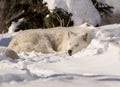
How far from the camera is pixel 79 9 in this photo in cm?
2147

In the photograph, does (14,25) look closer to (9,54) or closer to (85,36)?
(85,36)

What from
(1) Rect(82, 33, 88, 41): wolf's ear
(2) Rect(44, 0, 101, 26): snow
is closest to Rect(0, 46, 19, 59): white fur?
(1) Rect(82, 33, 88, 41): wolf's ear

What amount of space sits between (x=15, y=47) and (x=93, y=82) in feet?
21.9

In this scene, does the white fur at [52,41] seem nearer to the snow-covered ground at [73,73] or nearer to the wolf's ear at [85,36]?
the wolf's ear at [85,36]

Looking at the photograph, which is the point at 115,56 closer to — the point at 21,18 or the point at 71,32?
the point at 71,32

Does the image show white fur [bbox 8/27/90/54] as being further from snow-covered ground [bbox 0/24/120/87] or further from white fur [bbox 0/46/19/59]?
white fur [bbox 0/46/19/59]

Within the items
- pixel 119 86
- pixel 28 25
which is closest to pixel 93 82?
pixel 119 86

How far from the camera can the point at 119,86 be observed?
4516 mm

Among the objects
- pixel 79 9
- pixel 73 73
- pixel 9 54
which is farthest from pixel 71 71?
pixel 79 9

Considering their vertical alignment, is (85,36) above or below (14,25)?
above

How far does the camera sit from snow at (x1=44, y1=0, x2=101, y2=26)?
2081 cm

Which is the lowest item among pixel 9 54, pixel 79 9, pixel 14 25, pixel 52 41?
pixel 14 25

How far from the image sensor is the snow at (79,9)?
68.3 feet

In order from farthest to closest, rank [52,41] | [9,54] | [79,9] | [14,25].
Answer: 1. [14,25]
2. [79,9]
3. [52,41]
4. [9,54]
